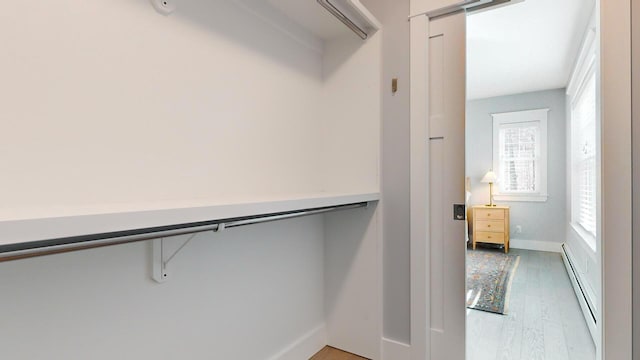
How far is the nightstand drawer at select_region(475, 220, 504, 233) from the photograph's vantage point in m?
4.82

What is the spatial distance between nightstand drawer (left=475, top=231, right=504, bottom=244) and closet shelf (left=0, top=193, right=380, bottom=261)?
4619mm

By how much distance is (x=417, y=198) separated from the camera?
1774 millimetres

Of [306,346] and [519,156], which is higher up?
[519,156]

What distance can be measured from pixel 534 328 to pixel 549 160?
11.2 feet

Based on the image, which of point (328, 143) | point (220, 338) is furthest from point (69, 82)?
point (328, 143)

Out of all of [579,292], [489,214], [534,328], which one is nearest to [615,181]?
[534,328]

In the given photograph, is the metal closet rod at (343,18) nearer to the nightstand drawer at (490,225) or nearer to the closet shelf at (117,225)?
the closet shelf at (117,225)

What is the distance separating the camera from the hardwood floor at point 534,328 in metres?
2.06

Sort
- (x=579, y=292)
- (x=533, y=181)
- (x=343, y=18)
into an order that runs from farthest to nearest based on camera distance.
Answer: (x=533, y=181) < (x=579, y=292) < (x=343, y=18)

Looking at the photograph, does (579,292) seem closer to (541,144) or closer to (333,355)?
(333,355)

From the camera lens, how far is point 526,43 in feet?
10.5

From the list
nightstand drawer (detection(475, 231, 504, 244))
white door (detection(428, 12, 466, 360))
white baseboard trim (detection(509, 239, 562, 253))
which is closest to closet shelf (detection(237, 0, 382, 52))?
white door (detection(428, 12, 466, 360))

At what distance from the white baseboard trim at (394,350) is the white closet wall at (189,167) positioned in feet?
0.16

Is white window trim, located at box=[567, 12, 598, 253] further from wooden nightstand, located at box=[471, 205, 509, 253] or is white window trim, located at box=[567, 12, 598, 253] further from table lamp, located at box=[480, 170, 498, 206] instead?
table lamp, located at box=[480, 170, 498, 206]
